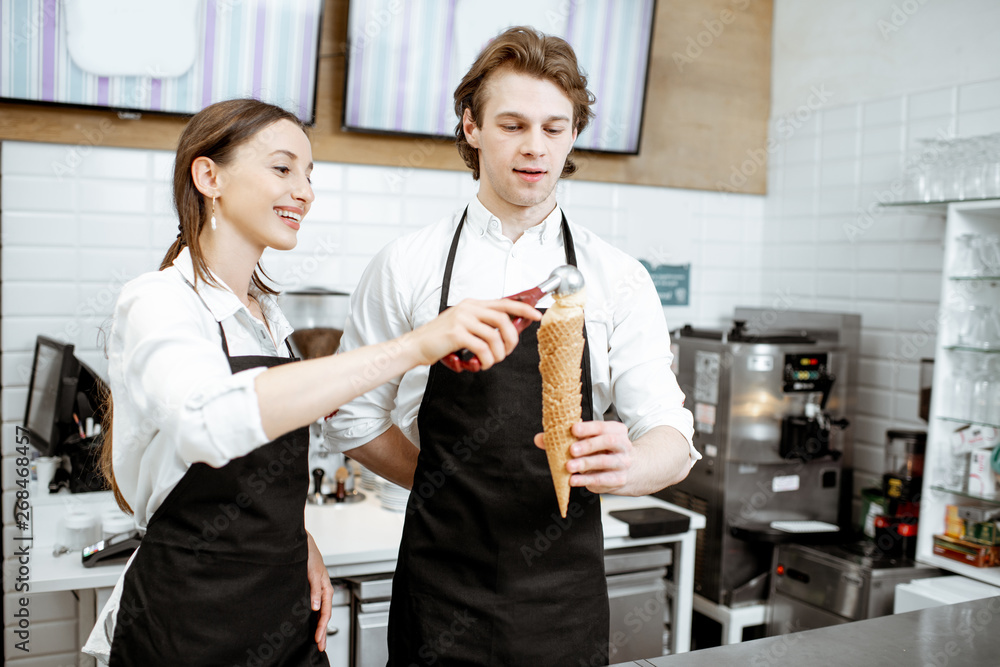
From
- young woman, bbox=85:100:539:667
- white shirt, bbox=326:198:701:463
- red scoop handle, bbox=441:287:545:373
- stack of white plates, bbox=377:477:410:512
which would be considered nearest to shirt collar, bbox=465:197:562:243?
white shirt, bbox=326:198:701:463

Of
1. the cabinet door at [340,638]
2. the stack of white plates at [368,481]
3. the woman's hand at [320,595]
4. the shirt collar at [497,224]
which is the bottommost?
the cabinet door at [340,638]

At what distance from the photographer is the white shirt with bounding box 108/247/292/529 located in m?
1.08

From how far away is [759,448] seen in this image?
10.4 feet

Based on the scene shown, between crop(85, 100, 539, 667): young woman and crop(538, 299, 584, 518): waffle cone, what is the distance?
0.13 m

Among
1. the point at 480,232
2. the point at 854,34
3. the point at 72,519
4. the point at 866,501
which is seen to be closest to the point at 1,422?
the point at 72,519

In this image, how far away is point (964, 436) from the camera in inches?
107

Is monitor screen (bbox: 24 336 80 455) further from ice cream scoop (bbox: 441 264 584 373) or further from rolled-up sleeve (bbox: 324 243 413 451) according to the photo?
ice cream scoop (bbox: 441 264 584 373)

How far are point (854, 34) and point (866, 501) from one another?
2.04 meters

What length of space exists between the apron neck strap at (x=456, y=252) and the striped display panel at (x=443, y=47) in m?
1.43

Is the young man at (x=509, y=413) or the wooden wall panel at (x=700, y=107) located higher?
the wooden wall panel at (x=700, y=107)

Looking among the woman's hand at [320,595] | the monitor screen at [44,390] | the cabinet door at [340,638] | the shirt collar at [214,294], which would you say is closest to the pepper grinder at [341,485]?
the cabinet door at [340,638]

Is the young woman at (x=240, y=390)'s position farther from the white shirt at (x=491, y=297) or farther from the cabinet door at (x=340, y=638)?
the cabinet door at (x=340, y=638)

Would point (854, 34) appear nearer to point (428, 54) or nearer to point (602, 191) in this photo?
point (602, 191)

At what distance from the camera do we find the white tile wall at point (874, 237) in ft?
10.6
